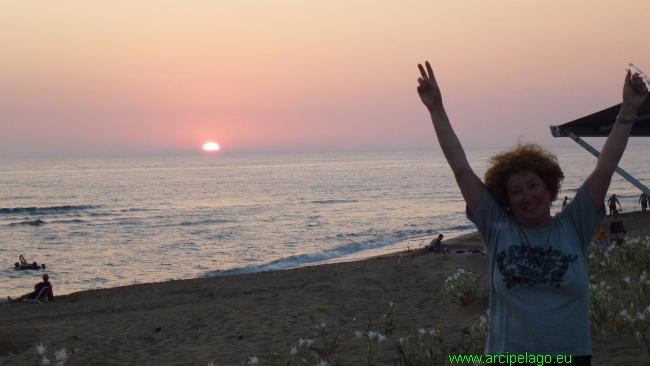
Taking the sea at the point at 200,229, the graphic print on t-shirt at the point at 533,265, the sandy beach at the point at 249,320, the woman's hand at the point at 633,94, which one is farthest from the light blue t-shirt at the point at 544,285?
the sea at the point at 200,229

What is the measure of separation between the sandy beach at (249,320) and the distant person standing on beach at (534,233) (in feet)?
8.87

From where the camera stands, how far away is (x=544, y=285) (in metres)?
2.44

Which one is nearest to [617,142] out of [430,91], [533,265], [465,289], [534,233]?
[534,233]

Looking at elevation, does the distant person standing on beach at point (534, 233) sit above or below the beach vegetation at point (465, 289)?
above

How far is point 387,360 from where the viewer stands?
551 cm

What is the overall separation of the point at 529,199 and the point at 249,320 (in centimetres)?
737

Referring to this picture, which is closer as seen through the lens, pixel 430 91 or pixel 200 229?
pixel 430 91

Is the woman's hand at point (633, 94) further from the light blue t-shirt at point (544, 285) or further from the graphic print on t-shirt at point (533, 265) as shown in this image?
the graphic print on t-shirt at point (533, 265)

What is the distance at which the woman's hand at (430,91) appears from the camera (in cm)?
278

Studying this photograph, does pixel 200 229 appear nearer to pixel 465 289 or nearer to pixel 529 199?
pixel 465 289

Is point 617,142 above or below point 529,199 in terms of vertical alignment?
above

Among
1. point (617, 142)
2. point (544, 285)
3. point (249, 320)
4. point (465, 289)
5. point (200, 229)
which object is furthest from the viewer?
point (200, 229)

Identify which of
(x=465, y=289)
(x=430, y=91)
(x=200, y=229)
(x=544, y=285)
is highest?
(x=430, y=91)

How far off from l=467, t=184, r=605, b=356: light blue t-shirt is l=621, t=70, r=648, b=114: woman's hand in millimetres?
408
